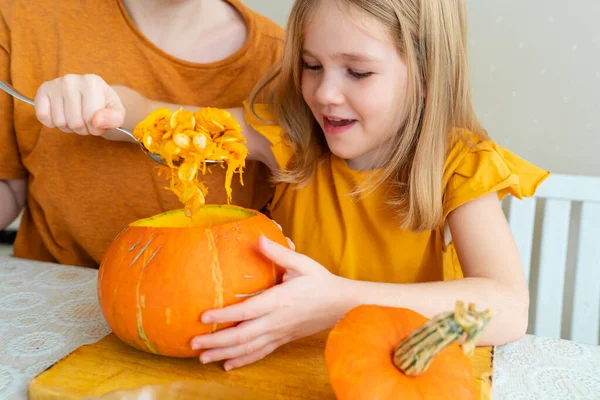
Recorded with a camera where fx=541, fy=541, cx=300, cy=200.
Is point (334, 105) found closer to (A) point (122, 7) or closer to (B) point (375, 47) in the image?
(B) point (375, 47)

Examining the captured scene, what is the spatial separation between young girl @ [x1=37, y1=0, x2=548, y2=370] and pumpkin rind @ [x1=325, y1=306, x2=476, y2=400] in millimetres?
126

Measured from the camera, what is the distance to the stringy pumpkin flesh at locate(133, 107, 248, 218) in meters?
0.66

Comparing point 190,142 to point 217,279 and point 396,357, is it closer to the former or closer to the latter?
point 217,279

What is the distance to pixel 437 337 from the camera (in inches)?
17.5

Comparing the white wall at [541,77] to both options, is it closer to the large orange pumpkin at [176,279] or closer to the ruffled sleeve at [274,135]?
the ruffled sleeve at [274,135]

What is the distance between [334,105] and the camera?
0.88m

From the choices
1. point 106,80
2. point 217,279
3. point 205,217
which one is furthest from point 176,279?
point 106,80

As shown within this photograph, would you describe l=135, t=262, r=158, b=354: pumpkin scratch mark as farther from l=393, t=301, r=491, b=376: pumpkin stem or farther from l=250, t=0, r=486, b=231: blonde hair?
l=250, t=0, r=486, b=231: blonde hair

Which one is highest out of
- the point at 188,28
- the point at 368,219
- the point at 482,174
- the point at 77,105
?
the point at 188,28

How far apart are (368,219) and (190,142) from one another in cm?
47

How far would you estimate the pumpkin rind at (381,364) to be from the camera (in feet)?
1.58

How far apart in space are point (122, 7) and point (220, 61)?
219 millimetres

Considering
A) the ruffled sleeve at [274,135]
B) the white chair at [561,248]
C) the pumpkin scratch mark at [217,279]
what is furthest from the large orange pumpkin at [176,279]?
the white chair at [561,248]

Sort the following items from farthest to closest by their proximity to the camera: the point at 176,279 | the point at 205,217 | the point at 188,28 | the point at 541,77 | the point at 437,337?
the point at 541,77, the point at 188,28, the point at 205,217, the point at 176,279, the point at 437,337
